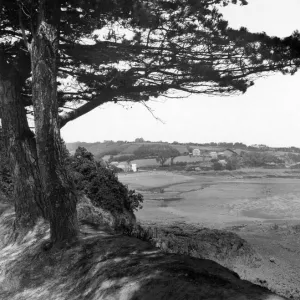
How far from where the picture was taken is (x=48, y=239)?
6.18 meters

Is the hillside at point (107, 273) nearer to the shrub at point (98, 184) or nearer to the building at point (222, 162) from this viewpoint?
the shrub at point (98, 184)

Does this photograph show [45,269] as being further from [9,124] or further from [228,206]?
[228,206]

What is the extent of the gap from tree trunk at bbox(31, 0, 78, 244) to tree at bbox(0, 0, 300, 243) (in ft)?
0.05

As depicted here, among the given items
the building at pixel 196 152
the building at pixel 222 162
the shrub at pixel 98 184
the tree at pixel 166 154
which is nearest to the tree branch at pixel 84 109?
the shrub at pixel 98 184

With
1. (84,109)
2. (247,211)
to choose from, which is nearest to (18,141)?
(84,109)

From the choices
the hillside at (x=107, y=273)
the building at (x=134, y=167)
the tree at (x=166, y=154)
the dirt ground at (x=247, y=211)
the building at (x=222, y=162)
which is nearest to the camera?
the hillside at (x=107, y=273)

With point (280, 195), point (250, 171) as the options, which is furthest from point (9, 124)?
point (250, 171)

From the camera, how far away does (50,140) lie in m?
5.62

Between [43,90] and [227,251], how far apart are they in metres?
7.13

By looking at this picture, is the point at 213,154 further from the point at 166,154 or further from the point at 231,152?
the point at 166,154

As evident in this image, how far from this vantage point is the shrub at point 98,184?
10688 mm

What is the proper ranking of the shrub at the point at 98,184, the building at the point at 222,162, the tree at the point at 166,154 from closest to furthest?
the shrub at the point at 98,184
the building at the point at 222,162
the tree at the point at 166,154

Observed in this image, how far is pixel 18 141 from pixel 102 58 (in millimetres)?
2495

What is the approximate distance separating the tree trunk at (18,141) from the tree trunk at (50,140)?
1019mm
